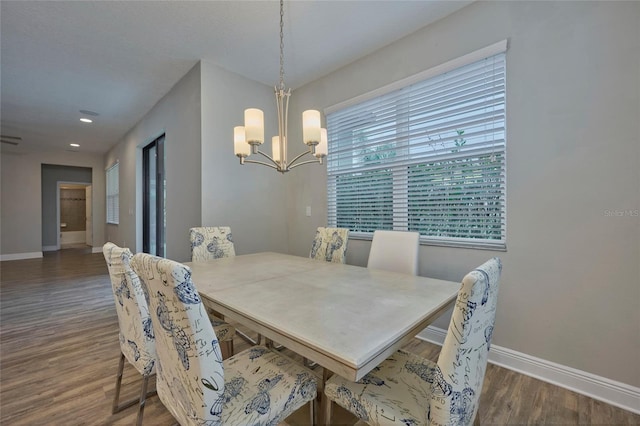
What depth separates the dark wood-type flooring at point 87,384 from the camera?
4.89 feet

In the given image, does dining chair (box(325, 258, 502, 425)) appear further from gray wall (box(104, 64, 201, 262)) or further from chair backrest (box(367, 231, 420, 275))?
gray wall (box(104, 64, 201, 262))

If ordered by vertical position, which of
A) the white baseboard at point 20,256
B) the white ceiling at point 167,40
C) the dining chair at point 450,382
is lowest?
the white baseboard at point 20,256

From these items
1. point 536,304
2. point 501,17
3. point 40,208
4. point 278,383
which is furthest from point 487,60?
point 40,208

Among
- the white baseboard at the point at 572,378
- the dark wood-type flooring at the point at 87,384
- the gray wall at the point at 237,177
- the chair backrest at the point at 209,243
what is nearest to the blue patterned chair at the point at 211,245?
the chair backrest at the point at 209,243

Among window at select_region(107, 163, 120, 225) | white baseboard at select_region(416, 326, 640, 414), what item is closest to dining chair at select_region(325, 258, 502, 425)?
white baseboard at select_region(416, 326, 640, 414)

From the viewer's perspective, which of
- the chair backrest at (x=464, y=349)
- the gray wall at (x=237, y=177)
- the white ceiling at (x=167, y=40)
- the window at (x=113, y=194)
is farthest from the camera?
the window at (x=113, y=194)

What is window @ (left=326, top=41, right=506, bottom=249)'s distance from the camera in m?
2.04

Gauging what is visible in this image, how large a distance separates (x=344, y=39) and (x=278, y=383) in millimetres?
2840

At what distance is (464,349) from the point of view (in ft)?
2.57

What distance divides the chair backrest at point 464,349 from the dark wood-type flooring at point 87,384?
0.95 meters

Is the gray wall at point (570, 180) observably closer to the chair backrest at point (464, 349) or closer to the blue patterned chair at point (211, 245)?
the chair backrest at point (464, 349)

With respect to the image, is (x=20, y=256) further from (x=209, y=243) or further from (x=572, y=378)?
(x=572, y=378)

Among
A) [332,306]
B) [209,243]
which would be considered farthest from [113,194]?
[332,306]

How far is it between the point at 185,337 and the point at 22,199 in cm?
926
